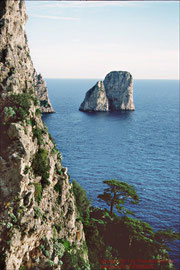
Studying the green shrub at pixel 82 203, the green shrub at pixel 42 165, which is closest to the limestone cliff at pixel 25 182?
the green shrub at pixel 42 165

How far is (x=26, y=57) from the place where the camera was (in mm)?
41750

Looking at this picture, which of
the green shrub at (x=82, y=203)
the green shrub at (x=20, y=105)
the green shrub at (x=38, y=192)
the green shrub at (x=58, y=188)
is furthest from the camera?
the green shrub at (x=82, y=203)

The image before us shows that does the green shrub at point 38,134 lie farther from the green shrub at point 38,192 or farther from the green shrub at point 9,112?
the green shrub at point 38,192

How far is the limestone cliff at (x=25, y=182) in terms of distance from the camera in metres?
26.4

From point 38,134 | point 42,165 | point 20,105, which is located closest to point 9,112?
point 20,105

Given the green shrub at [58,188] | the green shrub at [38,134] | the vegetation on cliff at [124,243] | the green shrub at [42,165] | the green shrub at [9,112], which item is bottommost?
the vegetation on cliff at [124,243]

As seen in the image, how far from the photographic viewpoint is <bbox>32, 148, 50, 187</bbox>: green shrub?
103 feet

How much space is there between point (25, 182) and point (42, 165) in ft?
15.6

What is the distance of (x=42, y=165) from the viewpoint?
32.0 meters

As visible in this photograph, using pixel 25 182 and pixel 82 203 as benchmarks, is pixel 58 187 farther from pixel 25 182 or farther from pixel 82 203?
pixel 82 203

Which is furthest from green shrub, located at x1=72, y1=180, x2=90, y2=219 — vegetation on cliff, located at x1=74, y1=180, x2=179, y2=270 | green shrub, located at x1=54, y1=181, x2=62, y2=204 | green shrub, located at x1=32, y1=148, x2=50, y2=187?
green shrub, located at x1=32, y1=148, x2=50, y2=187

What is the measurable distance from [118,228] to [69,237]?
20275 mm

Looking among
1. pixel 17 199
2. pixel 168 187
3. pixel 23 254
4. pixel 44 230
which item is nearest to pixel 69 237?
pixel 44 230

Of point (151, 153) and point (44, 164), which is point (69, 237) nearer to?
point (44, 164)
